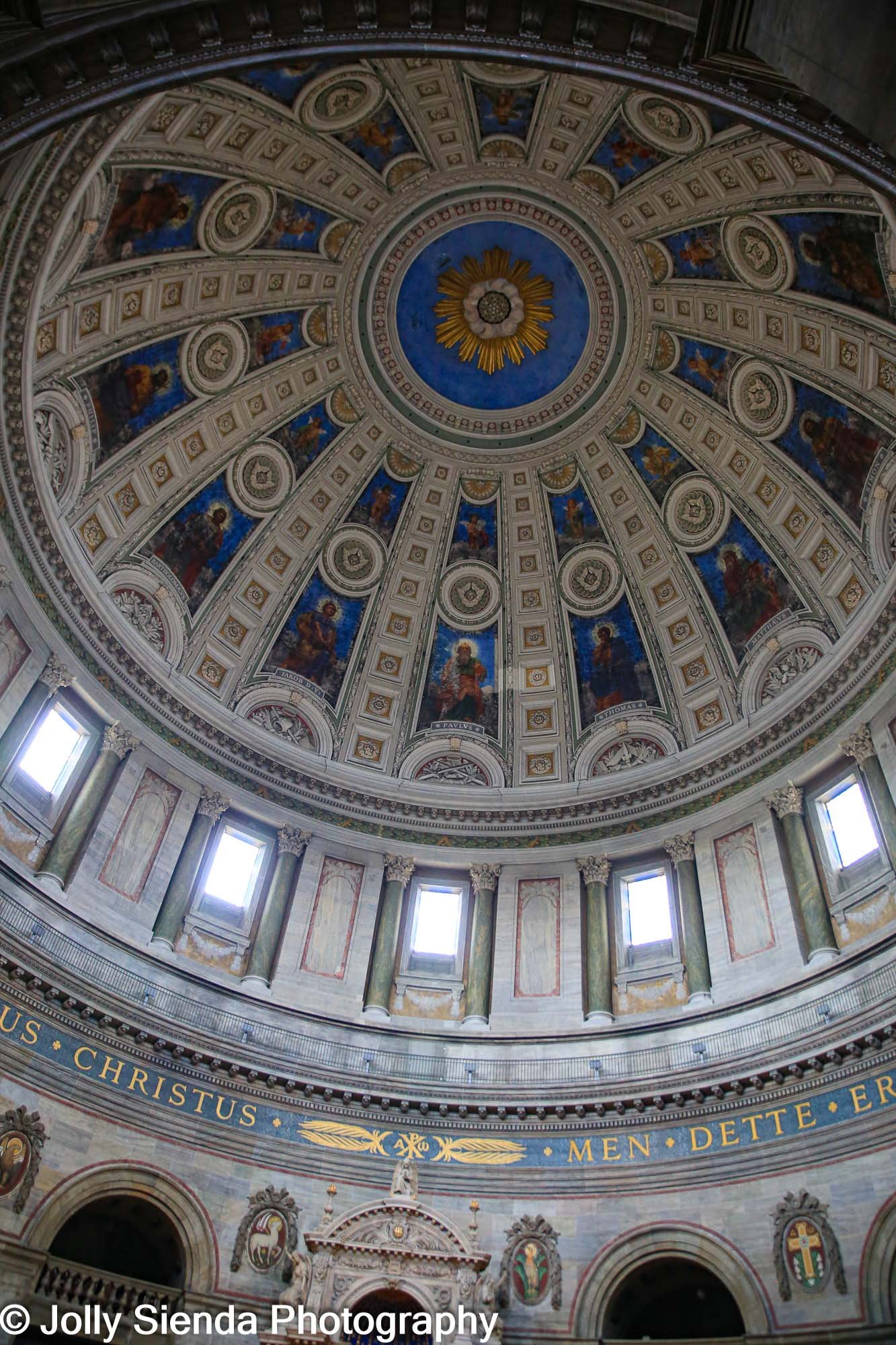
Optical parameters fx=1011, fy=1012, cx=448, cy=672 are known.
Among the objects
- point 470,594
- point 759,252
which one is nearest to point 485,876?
point 470,594

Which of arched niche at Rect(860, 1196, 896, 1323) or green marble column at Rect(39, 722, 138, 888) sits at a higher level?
green marble column at Rect(39, 722, 138, 888)

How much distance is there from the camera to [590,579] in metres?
31.5

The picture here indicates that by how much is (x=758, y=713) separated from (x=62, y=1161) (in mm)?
18379

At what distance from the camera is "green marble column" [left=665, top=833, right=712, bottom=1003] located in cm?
2225

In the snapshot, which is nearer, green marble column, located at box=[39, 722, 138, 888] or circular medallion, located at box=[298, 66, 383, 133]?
green marble column, located at box=[39, 722, 138, 888]

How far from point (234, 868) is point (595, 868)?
9064mm

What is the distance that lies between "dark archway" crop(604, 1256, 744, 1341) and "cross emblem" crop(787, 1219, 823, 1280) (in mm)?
2258

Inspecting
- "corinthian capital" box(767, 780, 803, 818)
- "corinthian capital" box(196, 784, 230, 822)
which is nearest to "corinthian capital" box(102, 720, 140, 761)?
"corinthian capital" box(196, 784, 230, 822)

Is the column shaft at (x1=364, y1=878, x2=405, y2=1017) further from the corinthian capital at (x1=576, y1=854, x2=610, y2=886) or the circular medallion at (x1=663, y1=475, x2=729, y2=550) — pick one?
the circular medallion at (x1=663, y1=475, x2=729, y2=550)

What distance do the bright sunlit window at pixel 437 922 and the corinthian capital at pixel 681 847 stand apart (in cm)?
552

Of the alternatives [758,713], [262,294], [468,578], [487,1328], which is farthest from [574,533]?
[487,1328]

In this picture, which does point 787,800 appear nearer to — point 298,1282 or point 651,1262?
point 651,1262

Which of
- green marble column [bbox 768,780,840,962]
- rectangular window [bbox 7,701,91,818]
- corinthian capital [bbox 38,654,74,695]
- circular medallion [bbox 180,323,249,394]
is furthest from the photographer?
circular medallion [bbox 180,323,249,394]

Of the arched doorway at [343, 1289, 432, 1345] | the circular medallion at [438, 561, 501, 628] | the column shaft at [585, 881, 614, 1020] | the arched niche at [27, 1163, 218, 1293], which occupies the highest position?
the circular medallion at [438, 561, 501, 628]
